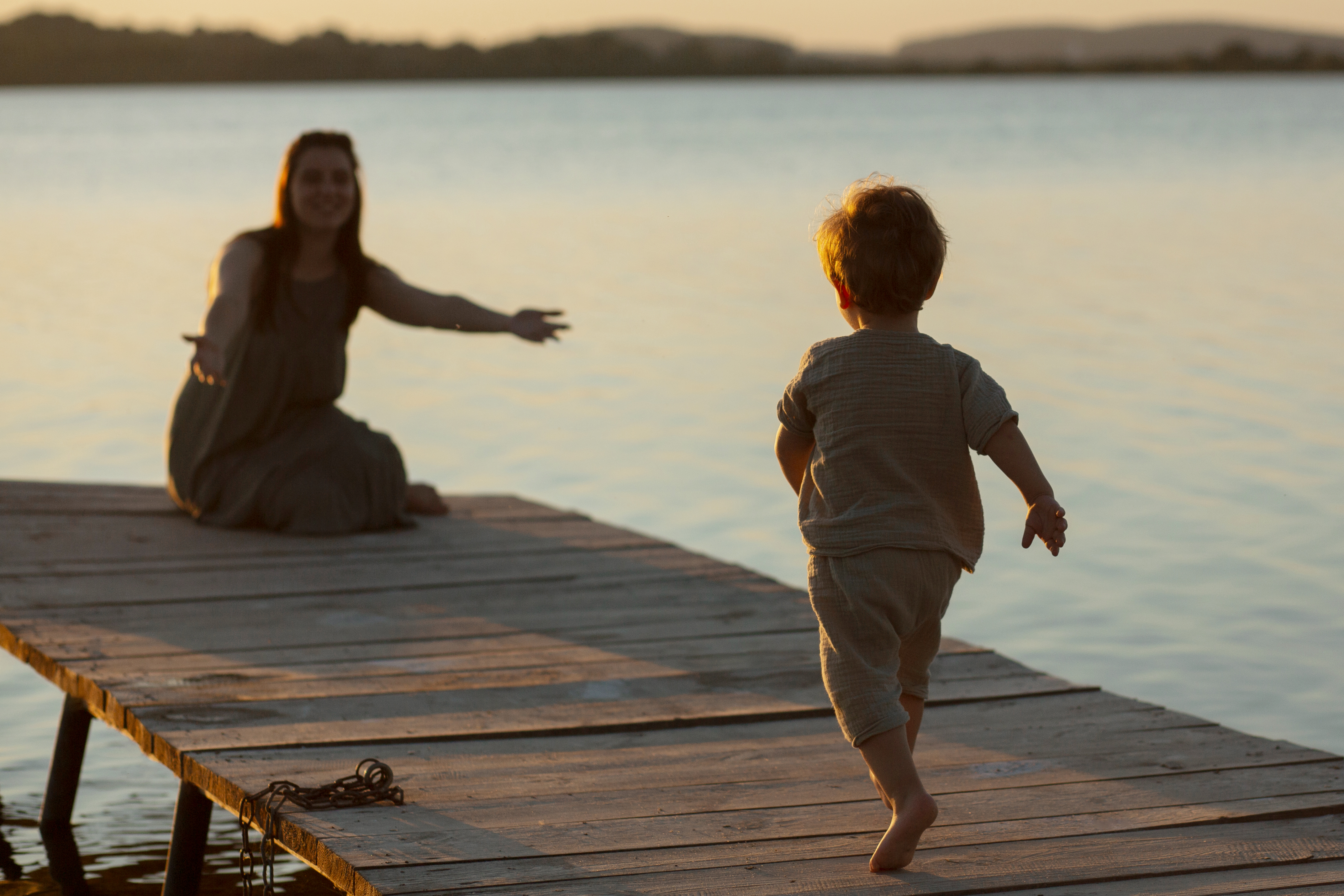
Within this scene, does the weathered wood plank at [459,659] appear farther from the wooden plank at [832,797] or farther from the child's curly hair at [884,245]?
the child's curly hair at [884,245]

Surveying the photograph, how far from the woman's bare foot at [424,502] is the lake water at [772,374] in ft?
4.15

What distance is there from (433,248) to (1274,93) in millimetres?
75726

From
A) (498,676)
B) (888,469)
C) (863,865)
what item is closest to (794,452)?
(888,469)

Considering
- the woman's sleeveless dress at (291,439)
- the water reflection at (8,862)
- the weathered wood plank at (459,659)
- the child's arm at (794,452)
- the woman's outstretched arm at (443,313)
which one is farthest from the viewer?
the woman's sleeveless dress at (291,439)

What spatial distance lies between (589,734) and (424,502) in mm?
2494

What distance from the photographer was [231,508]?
19.8ft

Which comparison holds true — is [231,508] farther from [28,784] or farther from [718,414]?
[718,414]

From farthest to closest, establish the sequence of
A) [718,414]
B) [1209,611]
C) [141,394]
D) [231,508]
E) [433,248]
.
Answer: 1. [433,248]
2. [141,394]
3. [718,414]
4. [1209,611]
5. [231,508]

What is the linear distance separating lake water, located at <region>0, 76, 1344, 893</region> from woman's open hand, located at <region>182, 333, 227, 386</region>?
1.36 metres

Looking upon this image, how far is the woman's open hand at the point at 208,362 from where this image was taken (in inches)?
204

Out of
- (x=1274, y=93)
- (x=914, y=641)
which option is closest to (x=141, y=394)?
(x=914, y=641)

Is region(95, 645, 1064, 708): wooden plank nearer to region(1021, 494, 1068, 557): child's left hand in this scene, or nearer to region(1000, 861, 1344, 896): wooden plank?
region(1000, 861, 1344, 896): wooden plank

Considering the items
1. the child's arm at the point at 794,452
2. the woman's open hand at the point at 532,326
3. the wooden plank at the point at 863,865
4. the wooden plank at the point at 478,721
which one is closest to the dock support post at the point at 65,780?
the wooden plank at the point at 478,721

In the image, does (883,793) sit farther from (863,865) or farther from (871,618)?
(871,618)
